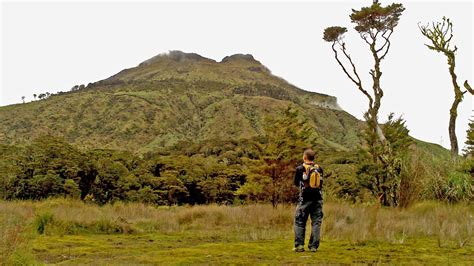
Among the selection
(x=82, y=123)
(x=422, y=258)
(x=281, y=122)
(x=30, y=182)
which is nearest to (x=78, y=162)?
(x=30, y=182)

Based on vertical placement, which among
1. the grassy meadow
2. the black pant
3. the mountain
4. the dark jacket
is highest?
the mountain

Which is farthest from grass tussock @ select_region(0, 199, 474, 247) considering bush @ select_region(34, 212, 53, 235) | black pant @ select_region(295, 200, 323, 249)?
black pant @ select_region(295, 200, 323, 249)

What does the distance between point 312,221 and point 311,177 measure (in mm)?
767

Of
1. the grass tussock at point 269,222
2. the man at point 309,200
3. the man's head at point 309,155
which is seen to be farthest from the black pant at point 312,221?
the grass tussock at point 269,222

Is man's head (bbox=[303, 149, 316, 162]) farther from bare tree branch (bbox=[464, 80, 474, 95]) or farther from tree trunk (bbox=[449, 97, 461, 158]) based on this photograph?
tree trunk (bbox=[449, 97, 461, 158])

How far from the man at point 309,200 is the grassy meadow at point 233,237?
267mm

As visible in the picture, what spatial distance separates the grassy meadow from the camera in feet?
22.4

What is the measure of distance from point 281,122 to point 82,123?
103 meters

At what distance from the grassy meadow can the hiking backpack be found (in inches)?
42.6

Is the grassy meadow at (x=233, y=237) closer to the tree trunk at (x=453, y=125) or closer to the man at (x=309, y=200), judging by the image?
the man at (x=309, y=200)

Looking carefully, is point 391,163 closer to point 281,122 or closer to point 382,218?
point 382,218

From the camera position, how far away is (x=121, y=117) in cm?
12125

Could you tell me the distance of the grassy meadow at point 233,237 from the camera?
6824 mm

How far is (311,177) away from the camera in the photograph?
766 cm
